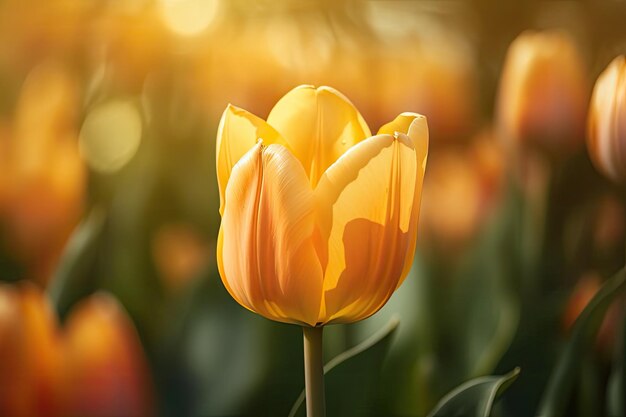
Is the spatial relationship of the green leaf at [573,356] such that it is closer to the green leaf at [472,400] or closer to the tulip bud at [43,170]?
the green leaf at [472,400]

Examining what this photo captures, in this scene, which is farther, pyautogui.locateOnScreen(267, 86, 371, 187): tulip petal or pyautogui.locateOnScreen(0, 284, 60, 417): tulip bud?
pyautogui.locateOnScreen(0, 284, 60, 417): tulip bud

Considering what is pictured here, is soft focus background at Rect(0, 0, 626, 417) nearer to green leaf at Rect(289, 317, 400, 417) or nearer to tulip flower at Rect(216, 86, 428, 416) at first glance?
green leaf at Rect(289, 317, 400, 417)

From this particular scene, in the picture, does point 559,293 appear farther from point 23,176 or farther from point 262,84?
point 23,176

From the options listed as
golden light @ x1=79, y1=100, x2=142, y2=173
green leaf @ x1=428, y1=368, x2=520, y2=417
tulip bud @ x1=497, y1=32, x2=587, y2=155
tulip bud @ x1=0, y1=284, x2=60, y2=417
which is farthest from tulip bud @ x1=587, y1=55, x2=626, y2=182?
tulip bud @ x1=0, y1=284, x2=60, y2=417

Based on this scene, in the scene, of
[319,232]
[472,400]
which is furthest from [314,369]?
[472,400]

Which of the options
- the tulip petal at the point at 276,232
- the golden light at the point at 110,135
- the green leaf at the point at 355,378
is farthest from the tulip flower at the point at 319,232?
the golden light at the point at 110,135

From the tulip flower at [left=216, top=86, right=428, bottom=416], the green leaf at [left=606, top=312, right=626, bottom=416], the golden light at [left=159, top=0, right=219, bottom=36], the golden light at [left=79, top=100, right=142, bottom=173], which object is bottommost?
the green leaf at [left=606, top=312, right=626, bottom=416]

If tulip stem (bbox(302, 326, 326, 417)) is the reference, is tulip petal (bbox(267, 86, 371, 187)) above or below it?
above

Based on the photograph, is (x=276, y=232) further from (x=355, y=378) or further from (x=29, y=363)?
(x=29, y=363)

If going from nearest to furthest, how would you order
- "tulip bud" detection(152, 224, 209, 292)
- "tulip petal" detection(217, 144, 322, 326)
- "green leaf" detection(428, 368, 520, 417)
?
"tulip petal" detection(217, 144, 322, 326), "green leaf" detection(428, 368, 520, 417), "tulip bud" detection(152, 224, 209, 292)
